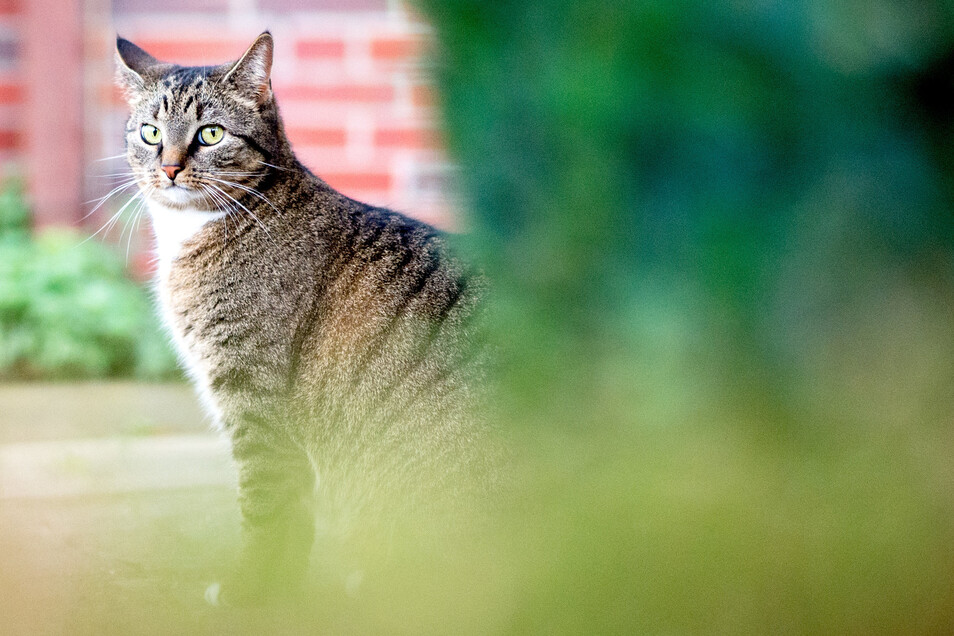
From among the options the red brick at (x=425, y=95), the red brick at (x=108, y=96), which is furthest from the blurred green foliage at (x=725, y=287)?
the red brick at (x=108, y=96)

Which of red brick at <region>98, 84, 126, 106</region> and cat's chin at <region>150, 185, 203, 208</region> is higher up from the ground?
red brick at <region>98, 84, 126, 106</region>

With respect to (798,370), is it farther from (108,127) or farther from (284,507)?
(108,127)

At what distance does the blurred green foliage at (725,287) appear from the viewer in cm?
50

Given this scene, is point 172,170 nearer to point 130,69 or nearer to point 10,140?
point 130,69

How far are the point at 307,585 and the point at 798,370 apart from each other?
1387 millimetres

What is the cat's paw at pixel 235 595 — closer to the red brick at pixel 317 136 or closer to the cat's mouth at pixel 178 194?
the cat's mouth at pixel 178 194

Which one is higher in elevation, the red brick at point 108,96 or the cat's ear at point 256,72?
→ the cat's ear at point 256,72

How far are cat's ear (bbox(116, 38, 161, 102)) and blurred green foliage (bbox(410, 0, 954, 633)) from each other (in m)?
1.43

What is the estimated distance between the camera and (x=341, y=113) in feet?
10.4

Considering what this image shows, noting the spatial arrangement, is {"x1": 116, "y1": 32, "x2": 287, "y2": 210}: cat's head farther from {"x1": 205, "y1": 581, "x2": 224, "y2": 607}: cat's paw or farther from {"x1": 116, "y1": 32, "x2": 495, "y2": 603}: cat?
{"x1": 205, "y1": 581, "x2": 224, "y2": 607}: cat's paw

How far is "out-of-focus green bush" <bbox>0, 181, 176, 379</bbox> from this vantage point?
305cm

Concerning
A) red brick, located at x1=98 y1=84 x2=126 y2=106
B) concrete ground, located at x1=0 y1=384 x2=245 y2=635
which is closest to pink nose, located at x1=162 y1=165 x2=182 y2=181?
concrete ground, located at x1=0 y1=384 x2=245 y2=635

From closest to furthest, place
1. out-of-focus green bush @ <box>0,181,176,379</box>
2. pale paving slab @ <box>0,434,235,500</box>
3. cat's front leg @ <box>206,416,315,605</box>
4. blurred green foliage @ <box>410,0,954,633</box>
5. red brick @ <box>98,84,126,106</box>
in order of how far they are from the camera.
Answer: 1. blurred green foliage @ <box>410,0,954,633</box>
2. cat's front leg @ <box>206,416,315,605</box>
3. pale paving slab @ <box>0,434,235,500</box>
4. out-of-focus green bush @ <box>0,181,176,379</box>
5. red brick @ <box>98,84,126,106</box>

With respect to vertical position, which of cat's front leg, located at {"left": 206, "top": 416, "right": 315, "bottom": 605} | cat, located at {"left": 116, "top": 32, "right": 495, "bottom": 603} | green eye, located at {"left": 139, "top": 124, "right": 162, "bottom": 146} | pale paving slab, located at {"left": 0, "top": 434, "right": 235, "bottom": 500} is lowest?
pale paving slab, located at {"left": 0, "top": 434, "right": 235, "bottom": 500}
